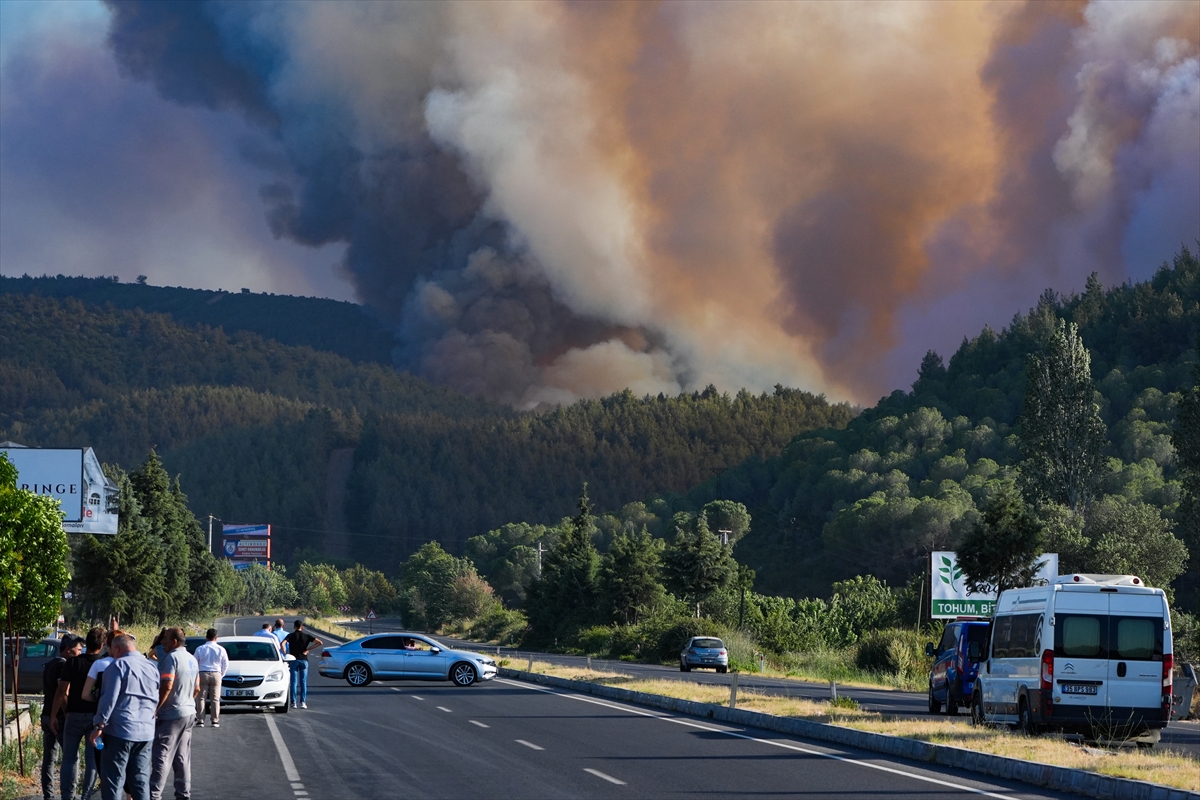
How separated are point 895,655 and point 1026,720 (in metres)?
28.0

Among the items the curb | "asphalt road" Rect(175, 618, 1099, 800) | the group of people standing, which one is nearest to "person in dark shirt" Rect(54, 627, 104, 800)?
the group of people standing

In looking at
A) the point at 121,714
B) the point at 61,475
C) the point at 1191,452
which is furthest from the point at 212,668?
the point at 1191,452

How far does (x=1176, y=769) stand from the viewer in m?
14.8

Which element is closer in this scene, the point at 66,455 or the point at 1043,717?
the point at 1043,717

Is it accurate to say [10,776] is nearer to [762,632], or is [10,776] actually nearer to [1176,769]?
[1176,769]

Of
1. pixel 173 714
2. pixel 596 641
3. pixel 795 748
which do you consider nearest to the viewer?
pixel 173 714

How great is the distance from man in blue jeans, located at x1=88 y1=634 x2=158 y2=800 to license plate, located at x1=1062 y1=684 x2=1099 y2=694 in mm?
13802

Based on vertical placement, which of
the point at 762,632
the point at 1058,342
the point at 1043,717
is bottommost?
A: the point at 762,632

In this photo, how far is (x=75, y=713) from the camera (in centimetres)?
1345

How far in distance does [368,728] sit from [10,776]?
792 centimetres

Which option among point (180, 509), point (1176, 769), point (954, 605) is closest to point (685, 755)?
point (1176, 769)

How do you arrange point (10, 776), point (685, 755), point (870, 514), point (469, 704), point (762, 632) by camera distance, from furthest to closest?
point (870, 514) → point (762, 632) → point (469, 704) → point (685, 755) → point (10, 776)

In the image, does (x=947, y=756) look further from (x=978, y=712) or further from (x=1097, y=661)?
(x=978, y=712)

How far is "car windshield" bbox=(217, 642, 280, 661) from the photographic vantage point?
27.3m
